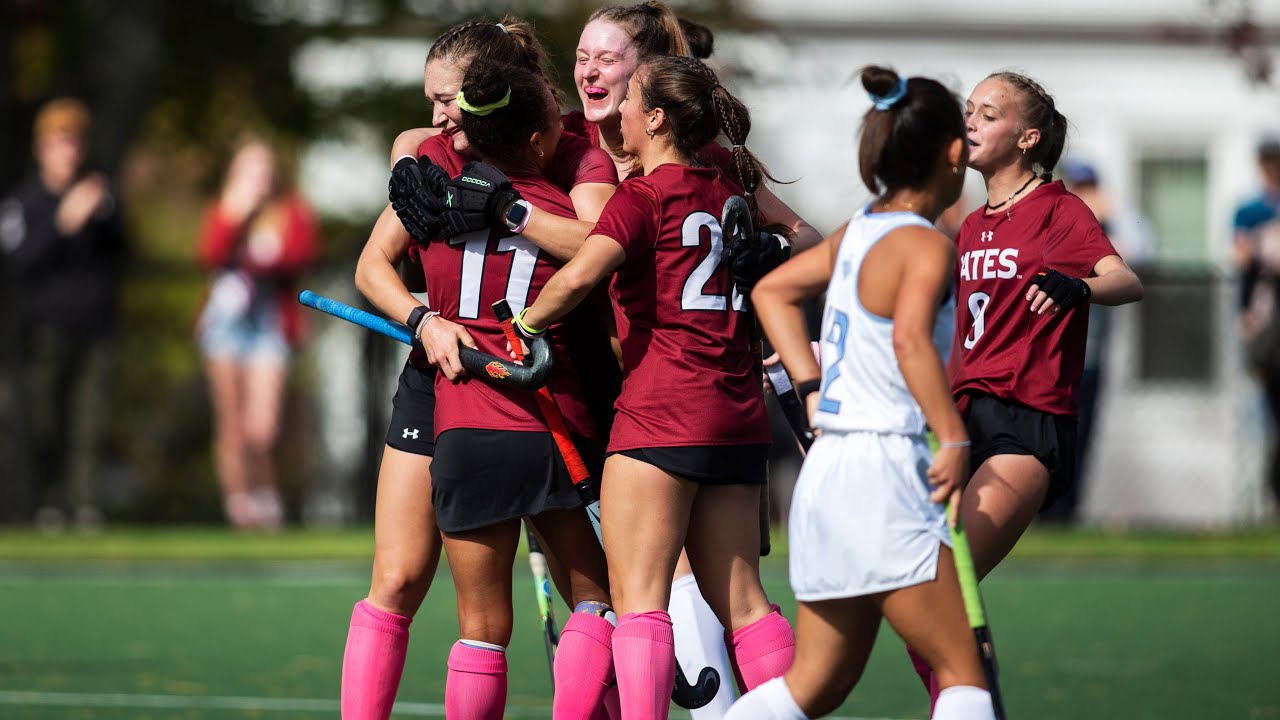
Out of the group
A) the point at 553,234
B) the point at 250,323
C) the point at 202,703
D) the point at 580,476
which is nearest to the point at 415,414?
the point at 580,476

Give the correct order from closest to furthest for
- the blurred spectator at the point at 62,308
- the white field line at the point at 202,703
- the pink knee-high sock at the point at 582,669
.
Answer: the pink knee-high sock at the point at 582,669 → the white field line at the point at 202,703 → the blurred spectator at the point at 62,308

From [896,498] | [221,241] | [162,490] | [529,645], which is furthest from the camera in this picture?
[162,490]

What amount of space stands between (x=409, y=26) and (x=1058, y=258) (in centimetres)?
1477

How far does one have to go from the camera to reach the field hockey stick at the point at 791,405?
194 inches

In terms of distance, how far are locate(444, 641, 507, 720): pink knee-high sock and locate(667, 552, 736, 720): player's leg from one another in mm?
498

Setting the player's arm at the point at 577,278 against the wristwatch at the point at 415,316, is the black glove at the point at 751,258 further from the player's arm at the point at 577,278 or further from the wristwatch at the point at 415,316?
the wristwatch at the point at 415,316

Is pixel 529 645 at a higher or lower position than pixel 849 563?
lower

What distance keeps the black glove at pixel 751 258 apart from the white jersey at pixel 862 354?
1.30 ft

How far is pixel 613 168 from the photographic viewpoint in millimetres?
5223

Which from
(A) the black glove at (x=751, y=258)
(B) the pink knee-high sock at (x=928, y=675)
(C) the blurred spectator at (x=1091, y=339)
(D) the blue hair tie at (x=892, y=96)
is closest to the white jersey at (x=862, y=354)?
(D) the blue hair tie at (x=892, y=96)

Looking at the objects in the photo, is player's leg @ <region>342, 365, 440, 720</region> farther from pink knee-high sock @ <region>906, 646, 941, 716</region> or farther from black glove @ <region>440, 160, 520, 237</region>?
pink knee-high sock @ <region>906, 646, 941, 716</region>

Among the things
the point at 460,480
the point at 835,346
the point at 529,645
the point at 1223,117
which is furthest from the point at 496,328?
the point at 1223,117

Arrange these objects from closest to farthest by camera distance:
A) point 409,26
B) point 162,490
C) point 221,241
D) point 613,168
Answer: point 613,168, point 221,241, point 162,490, point 409,26

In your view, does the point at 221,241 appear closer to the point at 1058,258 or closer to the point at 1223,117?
the point at 1058,258
